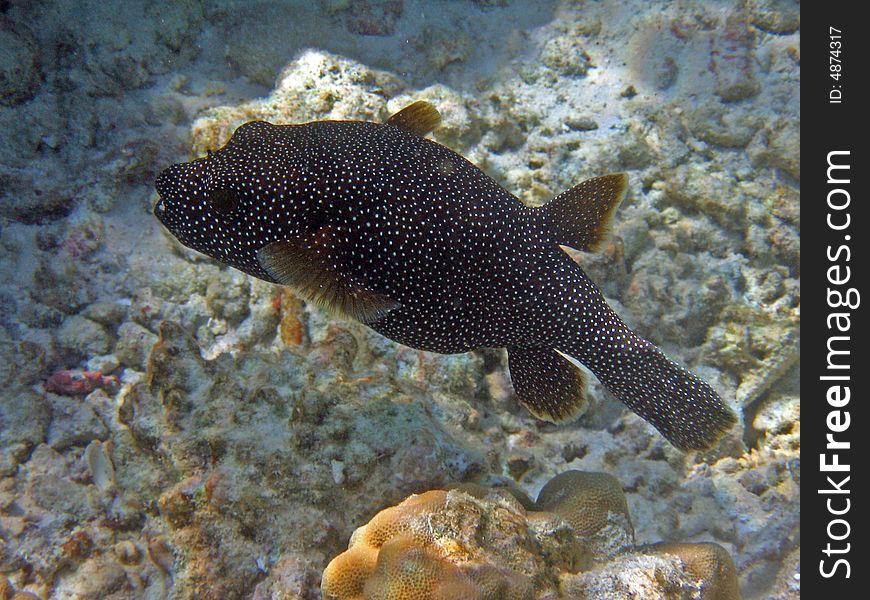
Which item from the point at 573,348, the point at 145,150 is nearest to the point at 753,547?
the point at 573,348

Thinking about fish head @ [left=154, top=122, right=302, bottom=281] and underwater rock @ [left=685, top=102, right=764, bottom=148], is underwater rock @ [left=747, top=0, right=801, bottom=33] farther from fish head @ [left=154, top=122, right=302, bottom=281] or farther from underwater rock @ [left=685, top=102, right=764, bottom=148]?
fish head @ [left=154, top=122, right=302, bottom=281]

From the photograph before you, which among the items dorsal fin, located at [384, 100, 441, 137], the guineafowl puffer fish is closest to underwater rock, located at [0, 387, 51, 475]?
the guineafowl puffer fish

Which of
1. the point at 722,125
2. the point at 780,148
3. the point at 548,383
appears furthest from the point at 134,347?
the point at 780,148

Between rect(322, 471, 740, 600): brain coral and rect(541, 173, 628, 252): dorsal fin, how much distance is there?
1735 mm

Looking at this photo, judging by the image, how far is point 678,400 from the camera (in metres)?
3.54

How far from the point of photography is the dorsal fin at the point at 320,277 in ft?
9.11

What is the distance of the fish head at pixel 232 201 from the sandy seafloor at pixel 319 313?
113 centimetres

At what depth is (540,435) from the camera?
4645 mm

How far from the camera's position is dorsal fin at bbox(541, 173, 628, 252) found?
3240 millimetres

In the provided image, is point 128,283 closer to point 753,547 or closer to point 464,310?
point 464,310

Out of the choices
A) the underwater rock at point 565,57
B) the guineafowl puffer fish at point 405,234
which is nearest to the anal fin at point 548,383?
the guineafowl puffer fish at point 405,234

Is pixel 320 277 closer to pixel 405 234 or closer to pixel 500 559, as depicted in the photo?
pixel 405 234

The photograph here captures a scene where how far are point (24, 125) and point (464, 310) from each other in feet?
20.0

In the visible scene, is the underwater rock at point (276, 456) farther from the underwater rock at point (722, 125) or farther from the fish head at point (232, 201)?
the underwater rock at point (722, 125)
